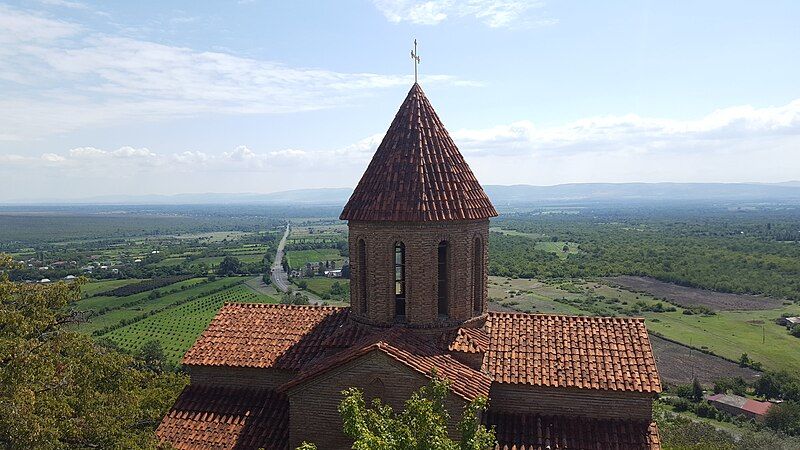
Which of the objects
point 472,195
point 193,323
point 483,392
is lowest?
point 193,323

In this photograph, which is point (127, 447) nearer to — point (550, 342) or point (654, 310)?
point (550, 342)

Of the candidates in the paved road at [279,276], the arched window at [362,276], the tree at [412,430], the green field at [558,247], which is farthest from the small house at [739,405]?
the green field at [558,247]

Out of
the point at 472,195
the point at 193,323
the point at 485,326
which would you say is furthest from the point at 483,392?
the point at 193,323

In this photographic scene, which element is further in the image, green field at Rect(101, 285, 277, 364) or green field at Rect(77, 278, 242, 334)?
green field at Rect(77, 278, 242, 334)

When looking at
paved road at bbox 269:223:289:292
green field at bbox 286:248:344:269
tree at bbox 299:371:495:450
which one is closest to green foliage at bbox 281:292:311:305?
paved road at bbox 269:223:289:292

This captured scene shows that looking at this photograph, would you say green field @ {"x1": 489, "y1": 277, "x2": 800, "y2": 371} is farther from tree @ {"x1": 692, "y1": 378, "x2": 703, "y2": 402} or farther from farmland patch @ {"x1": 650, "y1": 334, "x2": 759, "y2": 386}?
tree @ {"x1": 692, "y1": 378, "x2": 703, "y2": 402}

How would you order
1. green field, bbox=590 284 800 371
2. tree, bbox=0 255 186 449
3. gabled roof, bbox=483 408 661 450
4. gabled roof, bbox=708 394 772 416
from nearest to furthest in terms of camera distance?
1. tree, bbox=0 255 186 449
2. gabled roof, bbox=483 408 661 450
3. gabled roof, bbox=708 394 772 416
4. green field, bbox=590 284 800 371

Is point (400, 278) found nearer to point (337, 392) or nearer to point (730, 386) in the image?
point (337, 392)
